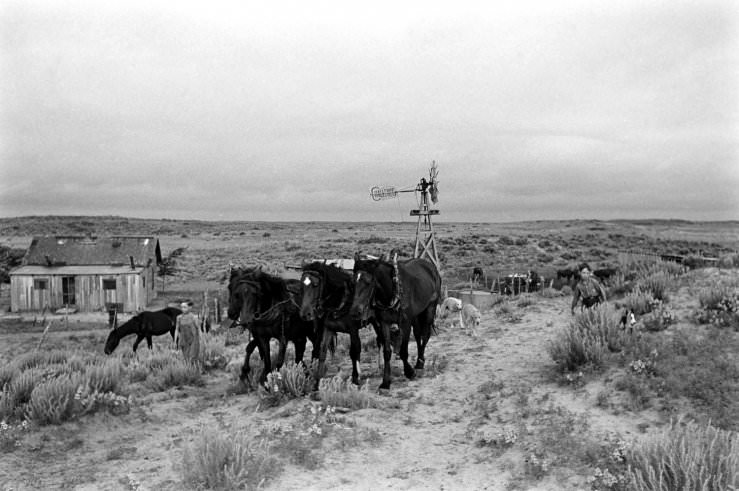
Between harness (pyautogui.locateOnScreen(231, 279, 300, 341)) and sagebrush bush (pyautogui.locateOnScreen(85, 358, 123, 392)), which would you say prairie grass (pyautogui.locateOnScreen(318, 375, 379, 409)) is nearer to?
harness (pyautogui.locateOnScreen(231, 279, 300, 341))

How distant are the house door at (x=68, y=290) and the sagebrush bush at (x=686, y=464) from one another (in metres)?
27.0

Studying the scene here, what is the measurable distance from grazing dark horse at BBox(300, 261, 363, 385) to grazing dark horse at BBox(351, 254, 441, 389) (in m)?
0.32

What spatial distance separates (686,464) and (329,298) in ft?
16.6

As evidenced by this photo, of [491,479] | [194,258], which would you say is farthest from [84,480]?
[194,258]

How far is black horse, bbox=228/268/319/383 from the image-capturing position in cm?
804

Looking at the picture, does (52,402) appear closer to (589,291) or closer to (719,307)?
(589,291)

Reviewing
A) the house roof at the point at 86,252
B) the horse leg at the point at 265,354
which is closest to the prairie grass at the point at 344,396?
the horse leg at the point at 265,354

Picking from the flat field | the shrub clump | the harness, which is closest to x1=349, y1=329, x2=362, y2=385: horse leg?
the flat field

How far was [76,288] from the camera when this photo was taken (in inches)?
1006

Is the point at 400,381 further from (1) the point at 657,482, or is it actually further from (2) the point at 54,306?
(2) the point at 54,306

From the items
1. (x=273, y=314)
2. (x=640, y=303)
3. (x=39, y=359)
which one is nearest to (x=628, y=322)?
(x=640, y=303)

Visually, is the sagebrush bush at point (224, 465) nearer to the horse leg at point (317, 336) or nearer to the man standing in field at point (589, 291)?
the horse leg at point (317, 336)

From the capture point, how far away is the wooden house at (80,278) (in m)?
25.3

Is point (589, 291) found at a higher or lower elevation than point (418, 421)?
higher
